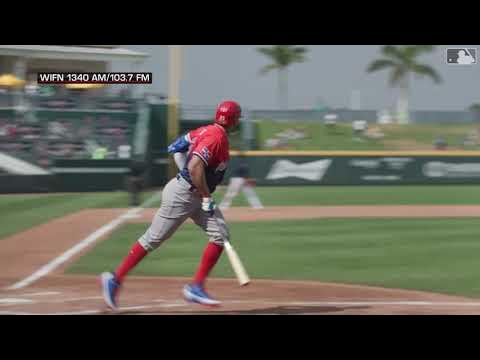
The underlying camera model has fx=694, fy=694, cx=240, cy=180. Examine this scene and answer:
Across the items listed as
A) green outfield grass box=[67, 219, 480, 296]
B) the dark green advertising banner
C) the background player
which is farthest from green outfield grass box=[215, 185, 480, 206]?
green outfield grass box=[67, 219, 480, 296]

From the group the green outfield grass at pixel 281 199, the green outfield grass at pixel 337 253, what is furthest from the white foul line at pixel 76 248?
the green outfield grass at pixel 281 199

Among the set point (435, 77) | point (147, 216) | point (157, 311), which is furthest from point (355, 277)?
point (435, 77)

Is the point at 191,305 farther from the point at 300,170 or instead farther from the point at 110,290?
the point at 300,170

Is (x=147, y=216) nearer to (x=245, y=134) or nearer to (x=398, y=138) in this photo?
(x=245, y=134)

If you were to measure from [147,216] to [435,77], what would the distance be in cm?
1611

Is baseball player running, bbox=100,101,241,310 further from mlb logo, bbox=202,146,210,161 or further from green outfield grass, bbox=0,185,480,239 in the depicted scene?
green outfield grass, bbox=0,185,480,239

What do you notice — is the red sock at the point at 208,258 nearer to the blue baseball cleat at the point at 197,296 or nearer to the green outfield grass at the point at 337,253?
the blue baseball cleat at the point at 197,296

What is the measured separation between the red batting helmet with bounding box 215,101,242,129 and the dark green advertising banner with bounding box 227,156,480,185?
63.9 ft

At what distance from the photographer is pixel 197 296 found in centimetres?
613

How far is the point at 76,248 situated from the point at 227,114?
538 cm

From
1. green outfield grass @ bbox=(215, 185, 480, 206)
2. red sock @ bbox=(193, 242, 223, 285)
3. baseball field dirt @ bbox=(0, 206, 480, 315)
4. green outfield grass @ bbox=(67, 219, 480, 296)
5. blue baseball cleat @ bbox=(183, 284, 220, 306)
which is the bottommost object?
green outfield grass @ bbox=(215, 185, 480, 206)

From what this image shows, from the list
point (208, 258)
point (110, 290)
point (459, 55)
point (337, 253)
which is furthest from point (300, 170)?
point (110, 290)

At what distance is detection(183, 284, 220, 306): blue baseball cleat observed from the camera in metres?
6.09

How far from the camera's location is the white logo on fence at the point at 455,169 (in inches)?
1027
